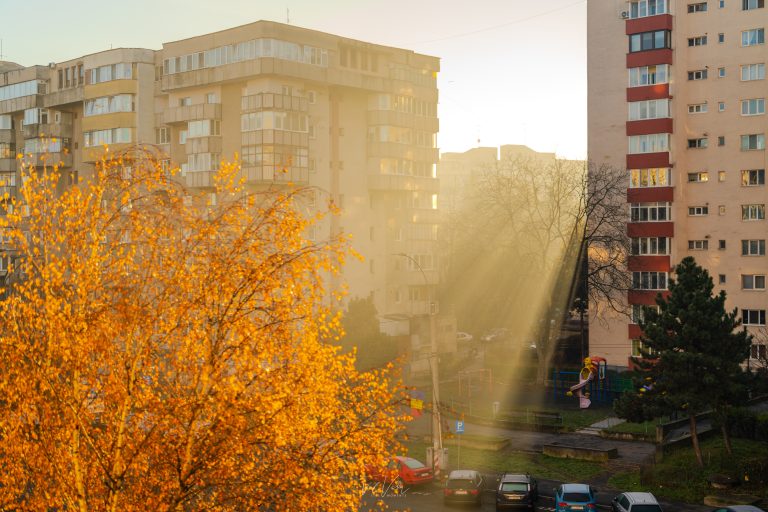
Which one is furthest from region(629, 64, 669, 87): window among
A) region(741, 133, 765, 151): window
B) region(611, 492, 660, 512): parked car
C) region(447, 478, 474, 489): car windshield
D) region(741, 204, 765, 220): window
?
region(611, 492, 660, 512): parked car

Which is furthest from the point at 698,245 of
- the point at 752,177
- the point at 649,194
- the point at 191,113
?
the point at 191,113

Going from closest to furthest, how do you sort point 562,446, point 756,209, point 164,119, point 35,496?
point 35,496 → point 562,446 → point 756,209 → point 164,119

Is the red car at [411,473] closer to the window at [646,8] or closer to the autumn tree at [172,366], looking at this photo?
the autumn tree at [172,366]

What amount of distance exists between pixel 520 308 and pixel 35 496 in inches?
2722

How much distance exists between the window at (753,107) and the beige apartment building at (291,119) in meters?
27.1

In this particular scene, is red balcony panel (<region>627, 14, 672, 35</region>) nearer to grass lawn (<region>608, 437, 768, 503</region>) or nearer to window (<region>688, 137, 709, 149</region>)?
A: window (<region>688, 137, 709, 149</region>)

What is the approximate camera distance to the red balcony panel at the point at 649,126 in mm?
72875

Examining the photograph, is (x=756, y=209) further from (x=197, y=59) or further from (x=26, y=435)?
(x=26, y=435)

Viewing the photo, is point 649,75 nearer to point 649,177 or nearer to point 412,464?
point 649,177

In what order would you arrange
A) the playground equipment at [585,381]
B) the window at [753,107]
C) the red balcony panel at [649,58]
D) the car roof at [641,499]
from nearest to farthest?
the car roof at [641,499], the playground equipment at [585,381], the window at [753,107], the red balcony panel at [649,58]

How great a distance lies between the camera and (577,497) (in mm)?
33281

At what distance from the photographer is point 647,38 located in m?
74.1

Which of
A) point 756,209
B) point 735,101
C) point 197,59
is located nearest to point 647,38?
point 735,101

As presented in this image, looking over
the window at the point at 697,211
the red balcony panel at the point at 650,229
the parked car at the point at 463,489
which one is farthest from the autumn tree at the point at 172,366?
the window at the point at 697,211
